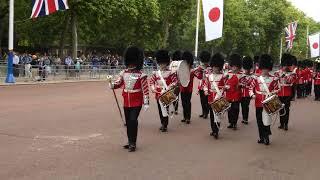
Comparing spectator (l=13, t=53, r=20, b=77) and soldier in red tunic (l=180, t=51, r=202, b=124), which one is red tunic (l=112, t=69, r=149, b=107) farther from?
spectator (l=13, t=53, r=20, b=77)

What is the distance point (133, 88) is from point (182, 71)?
3270 mm

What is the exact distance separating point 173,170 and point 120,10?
103 feet

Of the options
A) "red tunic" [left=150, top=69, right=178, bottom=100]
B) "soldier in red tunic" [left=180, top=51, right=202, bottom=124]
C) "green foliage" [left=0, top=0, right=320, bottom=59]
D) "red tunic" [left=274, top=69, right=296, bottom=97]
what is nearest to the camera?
"red tunic" [left=150, top=69, right=178, bottom=100]

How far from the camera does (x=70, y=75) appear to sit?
1197 inches

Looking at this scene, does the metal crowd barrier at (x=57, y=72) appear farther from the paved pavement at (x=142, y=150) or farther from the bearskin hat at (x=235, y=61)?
the bearskin hat at (x=235, y=61)

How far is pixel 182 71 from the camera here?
12.7 m

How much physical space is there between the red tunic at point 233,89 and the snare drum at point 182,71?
0.98 metres

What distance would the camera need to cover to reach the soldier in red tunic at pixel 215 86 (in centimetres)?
1103

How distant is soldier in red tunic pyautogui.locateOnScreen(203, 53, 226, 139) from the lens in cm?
1103

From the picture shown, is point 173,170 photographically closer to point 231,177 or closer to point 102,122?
point 231,177

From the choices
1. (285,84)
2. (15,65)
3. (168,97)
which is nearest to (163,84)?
(168,97)

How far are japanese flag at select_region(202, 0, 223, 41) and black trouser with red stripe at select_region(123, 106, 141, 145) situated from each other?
14716 millimetres

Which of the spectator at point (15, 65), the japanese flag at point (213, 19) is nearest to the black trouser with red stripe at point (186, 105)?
the japanese flag at point (213, 19)

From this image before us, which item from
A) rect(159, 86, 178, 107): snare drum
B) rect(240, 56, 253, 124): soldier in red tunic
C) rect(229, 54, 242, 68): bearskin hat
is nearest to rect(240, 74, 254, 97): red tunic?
rect(240, 56, 253, 124): soldier in red tunic
